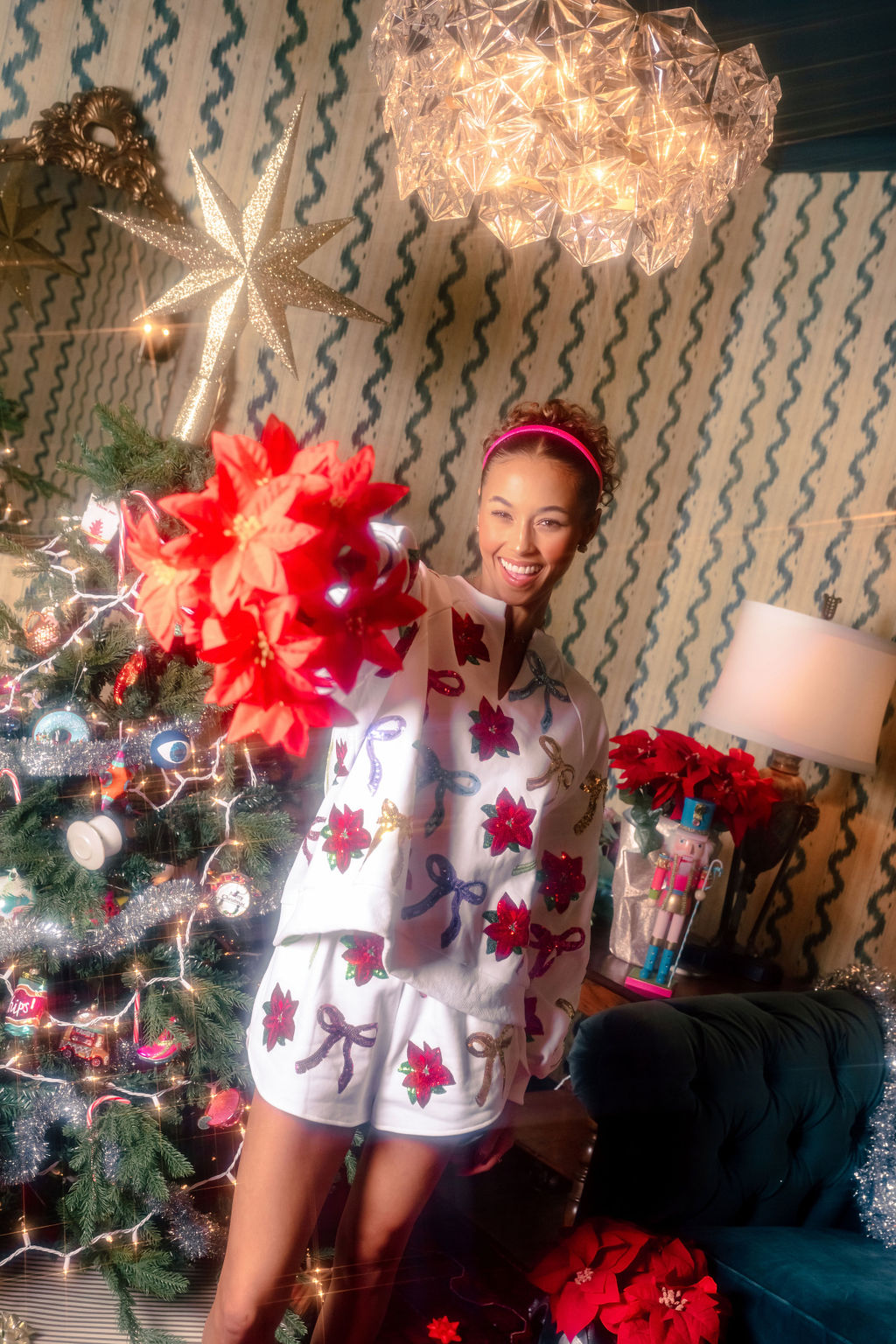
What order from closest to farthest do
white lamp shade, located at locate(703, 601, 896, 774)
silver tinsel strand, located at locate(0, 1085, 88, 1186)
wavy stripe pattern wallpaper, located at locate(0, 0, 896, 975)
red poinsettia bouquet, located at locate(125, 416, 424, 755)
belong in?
1. red poinsettia bouquet, located at locate(125, 416, 424, 755)
2. silver tinsel strand, located at locate(0, 1085, 88, 1186)
3. wavy stripe pattern wallpaper, located at locate(0, 0, 896, 975)
4. white lamp shade, located at locate(703, 601, 896, 774)

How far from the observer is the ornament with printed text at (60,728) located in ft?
3.95

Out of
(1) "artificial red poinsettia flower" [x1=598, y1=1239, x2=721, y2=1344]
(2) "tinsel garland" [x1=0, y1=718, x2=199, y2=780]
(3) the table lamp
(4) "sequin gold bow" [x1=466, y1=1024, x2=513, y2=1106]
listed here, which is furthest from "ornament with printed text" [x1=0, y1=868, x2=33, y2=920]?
(3) the table lamp

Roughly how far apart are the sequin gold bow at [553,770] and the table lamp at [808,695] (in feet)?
2.98

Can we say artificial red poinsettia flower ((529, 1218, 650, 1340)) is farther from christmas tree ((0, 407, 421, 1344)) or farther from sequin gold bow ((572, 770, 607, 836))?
sequin gold bow ((572, 770, 607, 836))

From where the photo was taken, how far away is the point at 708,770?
1742 mm

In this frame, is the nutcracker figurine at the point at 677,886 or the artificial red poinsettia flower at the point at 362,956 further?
the nutcracker figurine at the point at 677,886

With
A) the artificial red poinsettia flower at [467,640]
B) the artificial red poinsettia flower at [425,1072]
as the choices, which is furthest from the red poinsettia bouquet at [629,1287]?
the artificial red poinsettia flower at [467,640]

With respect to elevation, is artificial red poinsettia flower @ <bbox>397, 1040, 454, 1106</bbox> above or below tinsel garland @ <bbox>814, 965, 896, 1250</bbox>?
above

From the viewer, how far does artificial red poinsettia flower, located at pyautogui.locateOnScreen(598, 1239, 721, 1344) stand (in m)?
1.24

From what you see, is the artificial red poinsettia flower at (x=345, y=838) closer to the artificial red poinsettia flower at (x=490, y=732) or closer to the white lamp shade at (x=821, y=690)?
the artificial red poinsettia flower at (x=490, y=732)

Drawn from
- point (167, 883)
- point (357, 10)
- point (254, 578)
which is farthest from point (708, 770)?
point (357, 10)

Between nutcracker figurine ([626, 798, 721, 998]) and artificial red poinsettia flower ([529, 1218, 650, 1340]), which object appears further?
nutcracker figurine ([626, 798, 721, 998])

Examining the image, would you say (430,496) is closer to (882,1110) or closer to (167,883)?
(167,883)

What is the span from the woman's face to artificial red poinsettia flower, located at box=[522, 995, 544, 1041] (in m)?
0.50
